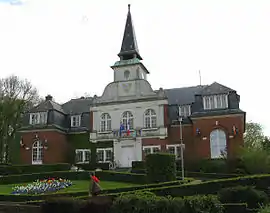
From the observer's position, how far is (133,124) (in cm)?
3422

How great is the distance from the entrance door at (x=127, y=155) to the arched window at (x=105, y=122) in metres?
2.84

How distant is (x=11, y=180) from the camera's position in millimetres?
26594

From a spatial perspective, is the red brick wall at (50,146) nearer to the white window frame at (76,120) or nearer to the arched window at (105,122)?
the white window frame at (76,120)

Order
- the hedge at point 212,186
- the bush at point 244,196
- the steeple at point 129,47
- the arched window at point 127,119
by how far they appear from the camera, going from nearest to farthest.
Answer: the bush at point 244,196 < the hedge at point 212,186 < the arched window at point 127,119 < the steeple at point 129,47

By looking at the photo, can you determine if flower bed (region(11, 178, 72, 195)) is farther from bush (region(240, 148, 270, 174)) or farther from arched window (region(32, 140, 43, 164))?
arched window (region(32, 140, 43, 164))

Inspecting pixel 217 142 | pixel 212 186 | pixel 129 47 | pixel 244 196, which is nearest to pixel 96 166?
pixel 217 142

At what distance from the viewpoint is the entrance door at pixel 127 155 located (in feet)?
110

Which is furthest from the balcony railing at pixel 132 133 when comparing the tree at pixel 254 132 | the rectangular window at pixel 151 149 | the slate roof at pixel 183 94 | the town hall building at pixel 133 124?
the tree at pixel 254 132

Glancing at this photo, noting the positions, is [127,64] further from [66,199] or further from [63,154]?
[66,199]

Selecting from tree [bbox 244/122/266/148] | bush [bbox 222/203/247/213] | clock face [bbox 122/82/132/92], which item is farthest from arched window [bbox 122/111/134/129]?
tree [bbox 244/122/266/148]

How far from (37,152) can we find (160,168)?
20.3 meters

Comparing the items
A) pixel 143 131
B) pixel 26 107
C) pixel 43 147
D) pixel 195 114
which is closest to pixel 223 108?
pixel 195 114

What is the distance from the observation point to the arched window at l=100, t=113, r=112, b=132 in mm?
35094

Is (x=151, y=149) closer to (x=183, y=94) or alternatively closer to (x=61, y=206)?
(x=183, y=94)
